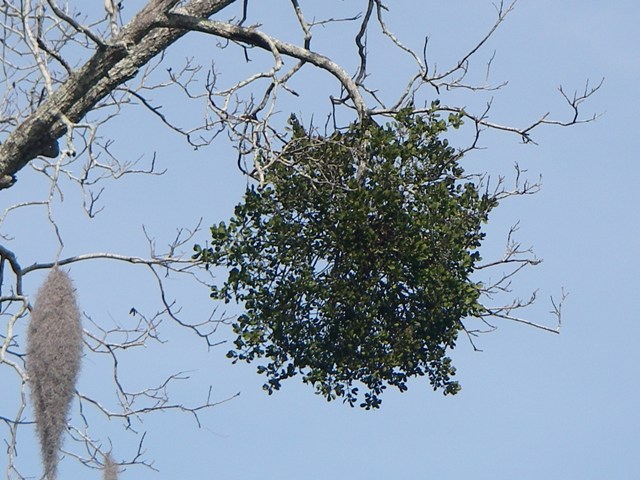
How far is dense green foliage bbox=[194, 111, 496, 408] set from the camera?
595 cm

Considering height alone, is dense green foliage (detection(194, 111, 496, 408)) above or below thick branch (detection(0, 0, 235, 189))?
below

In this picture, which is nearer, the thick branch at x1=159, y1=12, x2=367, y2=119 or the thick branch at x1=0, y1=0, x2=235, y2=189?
the thick branch at x1=0, y1=0, x2=235, y2=189

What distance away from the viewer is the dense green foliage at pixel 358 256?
5.95 m

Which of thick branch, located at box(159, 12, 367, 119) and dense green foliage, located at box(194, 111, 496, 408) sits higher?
thick branch, located at box(159, 12, 367, 119)

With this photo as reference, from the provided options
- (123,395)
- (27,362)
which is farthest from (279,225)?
(123,395)

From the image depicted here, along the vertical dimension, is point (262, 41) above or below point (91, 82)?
above

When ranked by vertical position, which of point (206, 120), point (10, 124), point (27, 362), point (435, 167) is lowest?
point (27, 362)

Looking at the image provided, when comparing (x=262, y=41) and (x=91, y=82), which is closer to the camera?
(x=91, y=82)

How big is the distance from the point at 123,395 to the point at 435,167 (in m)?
2.84

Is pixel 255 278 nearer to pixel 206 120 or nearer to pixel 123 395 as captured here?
pixel 206 120

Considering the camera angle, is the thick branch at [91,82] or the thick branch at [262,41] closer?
the thick branch at [91,82]

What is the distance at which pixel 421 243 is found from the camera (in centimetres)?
591

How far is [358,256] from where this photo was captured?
593 centimetres

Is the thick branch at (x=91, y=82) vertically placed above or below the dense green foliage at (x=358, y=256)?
above
